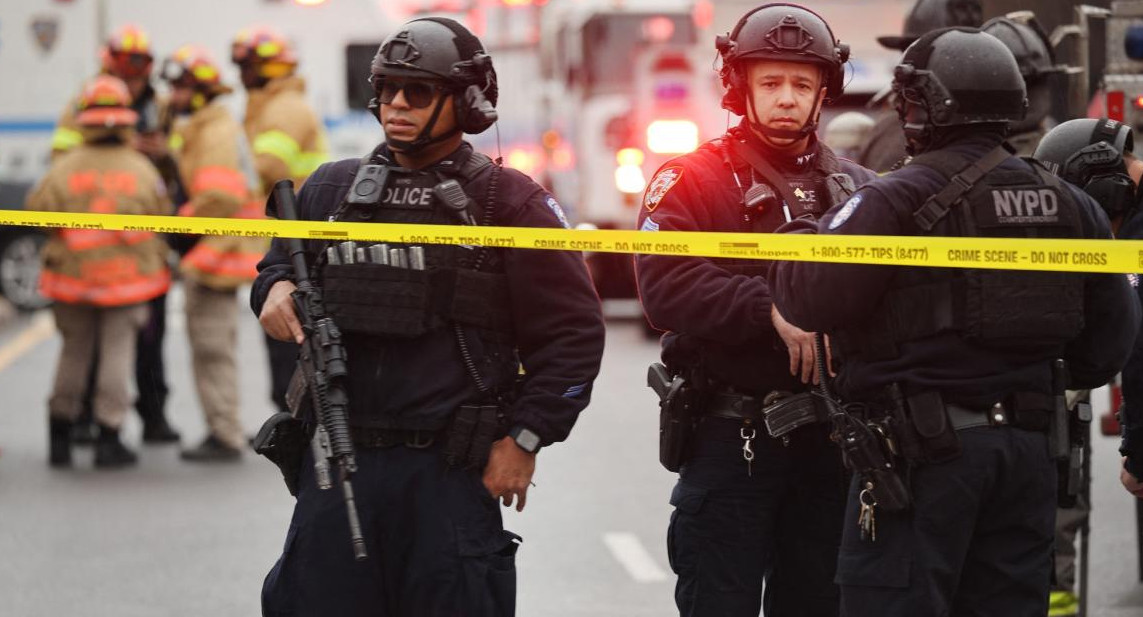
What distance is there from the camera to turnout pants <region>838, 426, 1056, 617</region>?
4.40 meters

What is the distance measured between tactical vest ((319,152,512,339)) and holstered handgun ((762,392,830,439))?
0.71 metres

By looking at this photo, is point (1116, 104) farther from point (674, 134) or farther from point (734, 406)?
point (674, 134)

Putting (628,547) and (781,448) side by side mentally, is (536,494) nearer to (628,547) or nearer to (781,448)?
(628,547)

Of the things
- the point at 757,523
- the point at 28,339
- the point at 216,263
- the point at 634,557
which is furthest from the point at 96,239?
the point at 28,339

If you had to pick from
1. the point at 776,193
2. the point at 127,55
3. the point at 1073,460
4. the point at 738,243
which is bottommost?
the point at 1073,460

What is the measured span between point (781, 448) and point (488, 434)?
80 cm

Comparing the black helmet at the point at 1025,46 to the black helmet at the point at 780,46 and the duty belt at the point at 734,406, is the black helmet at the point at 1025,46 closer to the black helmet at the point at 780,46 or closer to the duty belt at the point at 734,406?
the black helmet at the point at 780,46

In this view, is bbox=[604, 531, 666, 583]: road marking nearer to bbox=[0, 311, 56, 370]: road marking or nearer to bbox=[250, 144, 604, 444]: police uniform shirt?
bbox=[250, 144, 604, 444]: police uniform shirt

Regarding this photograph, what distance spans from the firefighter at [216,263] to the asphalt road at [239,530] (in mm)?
297

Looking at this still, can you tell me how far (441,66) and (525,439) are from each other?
0.94 meters

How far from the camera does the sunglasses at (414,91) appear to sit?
4.89m

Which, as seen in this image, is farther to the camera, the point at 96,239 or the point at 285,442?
the point at 96,239

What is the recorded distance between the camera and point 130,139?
11.0m

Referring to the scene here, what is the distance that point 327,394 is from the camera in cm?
471
